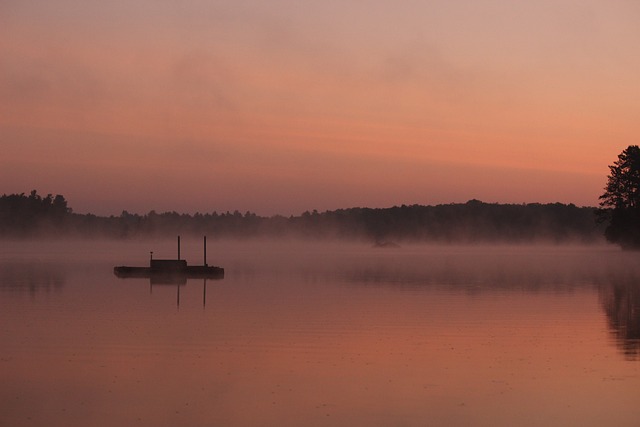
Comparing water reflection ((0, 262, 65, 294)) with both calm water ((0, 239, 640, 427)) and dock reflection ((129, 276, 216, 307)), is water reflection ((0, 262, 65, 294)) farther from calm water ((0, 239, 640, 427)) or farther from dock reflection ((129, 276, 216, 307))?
dock reflection ((129, 276, 216, 307))

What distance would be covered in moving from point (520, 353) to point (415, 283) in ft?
113

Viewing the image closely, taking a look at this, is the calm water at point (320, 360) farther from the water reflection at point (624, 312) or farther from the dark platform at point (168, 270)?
the dark platform at point (168, 270)

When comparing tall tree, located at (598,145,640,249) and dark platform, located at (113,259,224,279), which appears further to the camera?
tall tree, located at (598,145,640,249)

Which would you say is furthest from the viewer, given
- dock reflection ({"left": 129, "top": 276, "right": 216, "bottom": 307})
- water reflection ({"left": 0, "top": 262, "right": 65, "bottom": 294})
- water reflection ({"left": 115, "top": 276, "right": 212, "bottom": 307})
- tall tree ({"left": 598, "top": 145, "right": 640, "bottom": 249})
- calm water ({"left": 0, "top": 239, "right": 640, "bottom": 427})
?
tall tree ({"left": 598, "top": 145, "right": 640, "bottom": 249})

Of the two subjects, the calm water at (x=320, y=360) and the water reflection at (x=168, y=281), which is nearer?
the calm water at (x=320, y=360)

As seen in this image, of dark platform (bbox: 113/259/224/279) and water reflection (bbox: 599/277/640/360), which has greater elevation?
dark platform (bbox: 113/259/224/279)

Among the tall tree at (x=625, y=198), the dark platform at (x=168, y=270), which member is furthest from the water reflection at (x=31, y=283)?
the tall tree at (x=625, y=198)

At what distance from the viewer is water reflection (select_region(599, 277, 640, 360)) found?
94.9ft

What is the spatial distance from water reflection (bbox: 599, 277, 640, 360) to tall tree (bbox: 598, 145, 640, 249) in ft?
191

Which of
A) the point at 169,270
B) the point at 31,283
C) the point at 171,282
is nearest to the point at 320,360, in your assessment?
the point at 31,283

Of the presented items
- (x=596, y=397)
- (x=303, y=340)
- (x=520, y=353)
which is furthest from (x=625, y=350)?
(x=303, y=340)

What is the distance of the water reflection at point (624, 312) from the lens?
28.9 meters

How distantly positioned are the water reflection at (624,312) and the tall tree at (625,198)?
58.4 m

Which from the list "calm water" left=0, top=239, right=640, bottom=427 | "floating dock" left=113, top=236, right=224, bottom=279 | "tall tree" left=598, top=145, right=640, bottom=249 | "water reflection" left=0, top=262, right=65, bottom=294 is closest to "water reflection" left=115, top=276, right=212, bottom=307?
"floating dock" left=113, top=236, right=224, bottom=279
